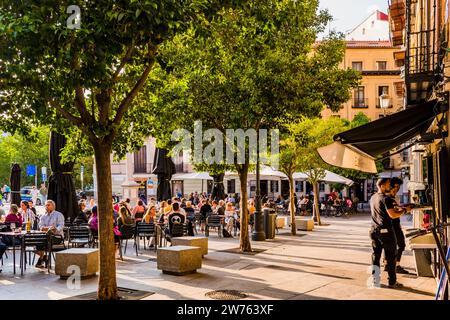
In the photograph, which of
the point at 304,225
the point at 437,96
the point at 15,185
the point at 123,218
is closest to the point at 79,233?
the point at 123,218

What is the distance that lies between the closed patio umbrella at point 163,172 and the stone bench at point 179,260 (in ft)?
32.4

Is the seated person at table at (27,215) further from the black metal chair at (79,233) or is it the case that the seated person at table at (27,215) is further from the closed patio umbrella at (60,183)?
the black metal chair at (79,233)

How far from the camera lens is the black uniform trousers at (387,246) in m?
8.67

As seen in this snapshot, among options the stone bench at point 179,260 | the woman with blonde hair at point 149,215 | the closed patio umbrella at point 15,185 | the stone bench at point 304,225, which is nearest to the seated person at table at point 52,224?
the stone bench at point 179,260

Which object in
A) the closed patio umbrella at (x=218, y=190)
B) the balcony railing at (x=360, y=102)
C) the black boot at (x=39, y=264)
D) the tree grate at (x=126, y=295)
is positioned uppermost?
the balcony railing at (x=360, y=102)

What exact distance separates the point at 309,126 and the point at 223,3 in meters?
13.5

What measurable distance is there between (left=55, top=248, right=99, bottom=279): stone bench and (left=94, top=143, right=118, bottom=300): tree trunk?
7.09 feet

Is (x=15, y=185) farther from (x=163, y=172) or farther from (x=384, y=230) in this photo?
(x=384, y=230)

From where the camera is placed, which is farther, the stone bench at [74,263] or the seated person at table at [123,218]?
the seated person at table at [123,218]

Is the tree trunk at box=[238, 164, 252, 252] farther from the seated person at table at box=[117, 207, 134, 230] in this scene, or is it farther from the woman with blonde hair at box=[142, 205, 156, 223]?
the seated person at table at box=[117, 207, 134, 230]

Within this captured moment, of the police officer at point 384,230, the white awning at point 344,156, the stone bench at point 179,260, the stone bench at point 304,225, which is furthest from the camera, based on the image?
the stone bench at point 304,225

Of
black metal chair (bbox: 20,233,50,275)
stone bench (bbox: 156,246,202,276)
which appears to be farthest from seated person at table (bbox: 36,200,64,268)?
stone bench (bbox: 156,246,202,276)

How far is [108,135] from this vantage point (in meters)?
7.95

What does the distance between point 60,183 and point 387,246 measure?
10.1 metres
